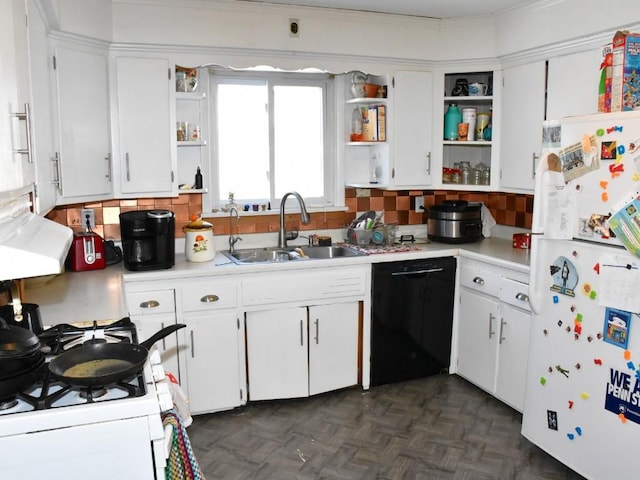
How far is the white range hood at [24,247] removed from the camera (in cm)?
113

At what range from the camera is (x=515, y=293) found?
3.27 meters

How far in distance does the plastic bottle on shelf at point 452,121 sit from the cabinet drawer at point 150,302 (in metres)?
2.18

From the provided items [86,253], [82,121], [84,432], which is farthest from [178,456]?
[82,121]

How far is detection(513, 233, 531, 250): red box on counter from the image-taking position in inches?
146

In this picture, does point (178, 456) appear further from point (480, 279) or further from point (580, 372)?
point (480, 279)

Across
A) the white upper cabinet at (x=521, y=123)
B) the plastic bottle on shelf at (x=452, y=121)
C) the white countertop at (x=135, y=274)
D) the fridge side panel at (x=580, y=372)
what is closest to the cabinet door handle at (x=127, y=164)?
the white countertop at (x=135, y=274)

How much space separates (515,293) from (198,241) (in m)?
1.86

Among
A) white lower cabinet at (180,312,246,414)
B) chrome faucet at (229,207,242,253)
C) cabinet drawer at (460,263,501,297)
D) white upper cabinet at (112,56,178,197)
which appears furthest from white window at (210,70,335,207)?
cabinet drawer at (460,263,501,297)

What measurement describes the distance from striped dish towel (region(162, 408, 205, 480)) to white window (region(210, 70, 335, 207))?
94.1 inches

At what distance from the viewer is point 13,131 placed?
136cm

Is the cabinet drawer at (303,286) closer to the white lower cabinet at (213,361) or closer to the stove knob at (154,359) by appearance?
the white lower cabinet at (213,361)

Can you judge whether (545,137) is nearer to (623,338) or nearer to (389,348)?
(623,338)

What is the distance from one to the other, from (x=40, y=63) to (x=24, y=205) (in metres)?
0.95

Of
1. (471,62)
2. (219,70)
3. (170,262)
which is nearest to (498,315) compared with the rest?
(471,62)
